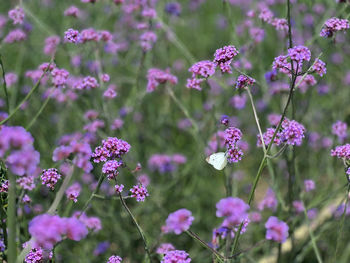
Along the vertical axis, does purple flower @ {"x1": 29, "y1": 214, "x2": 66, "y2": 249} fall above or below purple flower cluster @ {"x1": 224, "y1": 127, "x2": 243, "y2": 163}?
below

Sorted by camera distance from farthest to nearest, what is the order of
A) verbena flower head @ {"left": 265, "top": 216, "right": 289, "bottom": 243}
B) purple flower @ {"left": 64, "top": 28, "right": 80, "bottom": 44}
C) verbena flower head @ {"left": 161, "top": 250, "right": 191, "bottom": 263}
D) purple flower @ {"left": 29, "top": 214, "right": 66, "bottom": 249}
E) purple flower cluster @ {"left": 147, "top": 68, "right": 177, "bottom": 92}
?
purple flower cluster @ {"left": 147, "top": 68, "right": 177, "bottom": 92} < purple flower @ {"left": 64, "top": 28, "right": 80, "bottom": 44} < verbena flower head @ {"left": 265, "top": 216, "right": 289, "bottom": 243} < verbena flower head @ {"left": 161, "top": 250, "right": 191, "bottom": 263} < purple flower @ {"left": 29, "top": 214, "right": 66, "bottom": 249}

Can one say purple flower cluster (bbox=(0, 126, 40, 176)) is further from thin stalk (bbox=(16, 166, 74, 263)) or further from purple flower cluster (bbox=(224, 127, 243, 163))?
purple flower cluster (bbox=(224, 127, 243, 163))

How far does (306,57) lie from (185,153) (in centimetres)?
217

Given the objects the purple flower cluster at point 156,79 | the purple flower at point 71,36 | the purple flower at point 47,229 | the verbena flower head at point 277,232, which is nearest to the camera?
the purple flower at point 47,229

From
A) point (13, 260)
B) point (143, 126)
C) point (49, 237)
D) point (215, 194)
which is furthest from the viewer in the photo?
point (143, 126)

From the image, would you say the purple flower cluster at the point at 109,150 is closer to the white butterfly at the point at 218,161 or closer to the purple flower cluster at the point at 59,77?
the white butterfly at the point at 218,161

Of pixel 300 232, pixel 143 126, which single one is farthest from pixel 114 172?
pixel 143 126

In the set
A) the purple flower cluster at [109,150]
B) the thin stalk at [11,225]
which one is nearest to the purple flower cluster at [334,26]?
the purple flower cluster at [109,150]

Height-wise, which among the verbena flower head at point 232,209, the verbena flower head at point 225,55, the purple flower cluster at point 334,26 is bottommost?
the verbena flower head at point 232,209

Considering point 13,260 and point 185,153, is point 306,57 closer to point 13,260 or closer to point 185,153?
point 13,260

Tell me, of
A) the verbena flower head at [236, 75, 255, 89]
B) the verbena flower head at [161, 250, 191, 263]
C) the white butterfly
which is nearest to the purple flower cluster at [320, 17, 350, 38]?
the verbena flower head at [236, 75, 255, 89]

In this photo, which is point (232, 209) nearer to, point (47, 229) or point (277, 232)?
point (277, 232)

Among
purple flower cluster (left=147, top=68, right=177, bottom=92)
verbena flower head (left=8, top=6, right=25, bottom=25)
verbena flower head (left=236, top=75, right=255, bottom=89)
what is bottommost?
verbena flower head (left=236, top=75, right=255, bottom=89)

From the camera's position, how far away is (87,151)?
1263 mm
